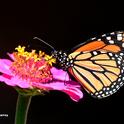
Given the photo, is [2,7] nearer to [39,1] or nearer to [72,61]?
[39,1]

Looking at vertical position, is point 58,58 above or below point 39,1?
below

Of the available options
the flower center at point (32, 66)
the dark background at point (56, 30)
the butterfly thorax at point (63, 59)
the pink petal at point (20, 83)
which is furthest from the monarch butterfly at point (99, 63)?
the dark background at point (56, 30)

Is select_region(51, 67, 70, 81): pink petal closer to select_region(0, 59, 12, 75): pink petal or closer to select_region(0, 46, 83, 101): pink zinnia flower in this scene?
select_region(0, 46, 83, 101): pink zinnia flower

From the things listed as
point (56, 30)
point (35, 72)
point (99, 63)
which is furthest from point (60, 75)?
point (56, 30)

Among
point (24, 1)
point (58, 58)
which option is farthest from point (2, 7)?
point (58, 58)

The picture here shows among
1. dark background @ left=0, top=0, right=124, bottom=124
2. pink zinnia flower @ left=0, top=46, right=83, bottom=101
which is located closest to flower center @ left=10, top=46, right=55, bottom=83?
pink zinnia flower @ left=0, top=46, right=83, bottom=101

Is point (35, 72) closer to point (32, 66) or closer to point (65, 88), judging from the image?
point (32, 66)

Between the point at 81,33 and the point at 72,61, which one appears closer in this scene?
the point at 72,61
